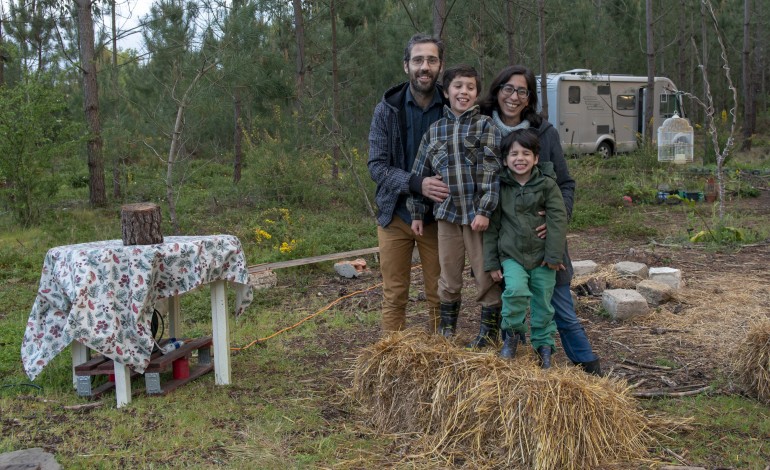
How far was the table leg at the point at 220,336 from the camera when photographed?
4.27 meters

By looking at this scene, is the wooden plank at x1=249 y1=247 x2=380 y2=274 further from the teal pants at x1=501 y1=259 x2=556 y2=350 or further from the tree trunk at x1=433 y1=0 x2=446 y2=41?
the teal pants at x1=501 y1=259 x2=556 y2=350

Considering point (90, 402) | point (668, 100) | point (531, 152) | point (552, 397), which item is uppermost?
point (668, 100)

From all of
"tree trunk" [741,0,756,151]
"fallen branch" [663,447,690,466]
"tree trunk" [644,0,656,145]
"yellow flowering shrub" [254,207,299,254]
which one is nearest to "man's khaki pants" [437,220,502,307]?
"fallen branch" [663,447,690,466]

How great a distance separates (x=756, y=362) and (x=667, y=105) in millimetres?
18114

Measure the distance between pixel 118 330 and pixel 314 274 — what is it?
11.9ft

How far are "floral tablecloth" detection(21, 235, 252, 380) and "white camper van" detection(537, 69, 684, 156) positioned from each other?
15.2 metres

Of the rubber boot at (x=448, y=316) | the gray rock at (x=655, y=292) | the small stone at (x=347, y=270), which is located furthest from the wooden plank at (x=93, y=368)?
the gray rock at (x=655, y=292)

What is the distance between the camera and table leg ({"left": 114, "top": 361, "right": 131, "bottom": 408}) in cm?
394

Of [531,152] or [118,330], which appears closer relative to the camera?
[531,152]

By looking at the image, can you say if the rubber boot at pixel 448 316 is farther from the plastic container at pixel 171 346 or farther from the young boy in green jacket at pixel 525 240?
the plastic container at pixel 171 346

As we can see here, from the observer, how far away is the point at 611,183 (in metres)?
12.6

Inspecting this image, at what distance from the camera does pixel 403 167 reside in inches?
160

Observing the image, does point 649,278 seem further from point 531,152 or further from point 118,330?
point 118,330

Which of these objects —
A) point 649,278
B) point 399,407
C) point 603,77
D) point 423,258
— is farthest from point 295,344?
point 603,77
